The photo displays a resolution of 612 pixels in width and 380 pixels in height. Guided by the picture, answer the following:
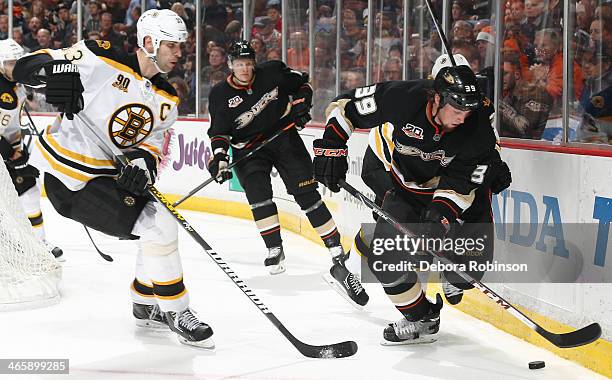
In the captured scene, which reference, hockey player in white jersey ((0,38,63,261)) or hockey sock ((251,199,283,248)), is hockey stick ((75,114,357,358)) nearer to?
hockey sock ((251,199,283,248))

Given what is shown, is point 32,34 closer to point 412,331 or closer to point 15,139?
point 15,139

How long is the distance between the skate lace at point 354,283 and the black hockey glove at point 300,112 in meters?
1.09

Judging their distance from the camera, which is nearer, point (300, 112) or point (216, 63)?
point (300, 112)

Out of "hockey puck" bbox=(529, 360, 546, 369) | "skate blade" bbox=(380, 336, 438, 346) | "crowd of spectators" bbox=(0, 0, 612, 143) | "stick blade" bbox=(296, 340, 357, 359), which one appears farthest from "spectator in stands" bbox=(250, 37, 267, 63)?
"hockey puck" bbox=(529, 360, 546, 369)

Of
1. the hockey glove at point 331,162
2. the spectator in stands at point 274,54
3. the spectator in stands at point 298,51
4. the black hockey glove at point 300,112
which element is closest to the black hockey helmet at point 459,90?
the hockey glove at point 331,162

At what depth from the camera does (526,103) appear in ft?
13.2

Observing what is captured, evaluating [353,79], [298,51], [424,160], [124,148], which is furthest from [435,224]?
[298,51]

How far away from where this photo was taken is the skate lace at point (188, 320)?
3.43 metres

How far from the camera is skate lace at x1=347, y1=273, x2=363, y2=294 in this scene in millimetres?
4145

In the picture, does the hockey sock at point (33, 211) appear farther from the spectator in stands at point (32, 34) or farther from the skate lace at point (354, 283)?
the spectator in stands at point (32, 34)

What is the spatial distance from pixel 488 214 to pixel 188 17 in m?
5.17

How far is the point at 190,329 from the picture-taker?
343 cm

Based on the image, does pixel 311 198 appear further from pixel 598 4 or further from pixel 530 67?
pixel 598 4

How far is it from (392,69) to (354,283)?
5.98ft
